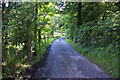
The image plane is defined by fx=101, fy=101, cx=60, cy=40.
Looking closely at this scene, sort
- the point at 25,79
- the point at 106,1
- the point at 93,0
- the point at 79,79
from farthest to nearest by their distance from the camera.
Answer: the point at 93,0 → the point at 106,1 → the point at 79,79 → the point at 25,79

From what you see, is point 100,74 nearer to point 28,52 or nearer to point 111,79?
point 111,79

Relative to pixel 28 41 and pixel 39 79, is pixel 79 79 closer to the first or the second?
pixel 39 79

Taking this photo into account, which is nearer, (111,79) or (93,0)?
(111,79)

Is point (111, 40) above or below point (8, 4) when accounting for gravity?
below

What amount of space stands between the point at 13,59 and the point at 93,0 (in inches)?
545

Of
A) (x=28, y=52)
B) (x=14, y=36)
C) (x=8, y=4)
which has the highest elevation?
(x=8, y=4)

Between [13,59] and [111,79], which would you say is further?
[111,79]

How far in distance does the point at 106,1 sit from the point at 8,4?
12.6 metres

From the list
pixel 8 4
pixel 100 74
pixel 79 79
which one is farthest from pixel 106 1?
pixel 8 4

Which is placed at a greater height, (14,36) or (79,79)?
(14,36)

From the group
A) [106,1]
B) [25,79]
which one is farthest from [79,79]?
[106,1]

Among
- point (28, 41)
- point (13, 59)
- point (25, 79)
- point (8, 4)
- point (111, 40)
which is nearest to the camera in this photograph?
point (8, 4)

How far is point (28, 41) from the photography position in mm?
6188

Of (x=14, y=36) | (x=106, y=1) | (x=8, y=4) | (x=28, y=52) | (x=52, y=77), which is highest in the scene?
(x=106, y=1)
